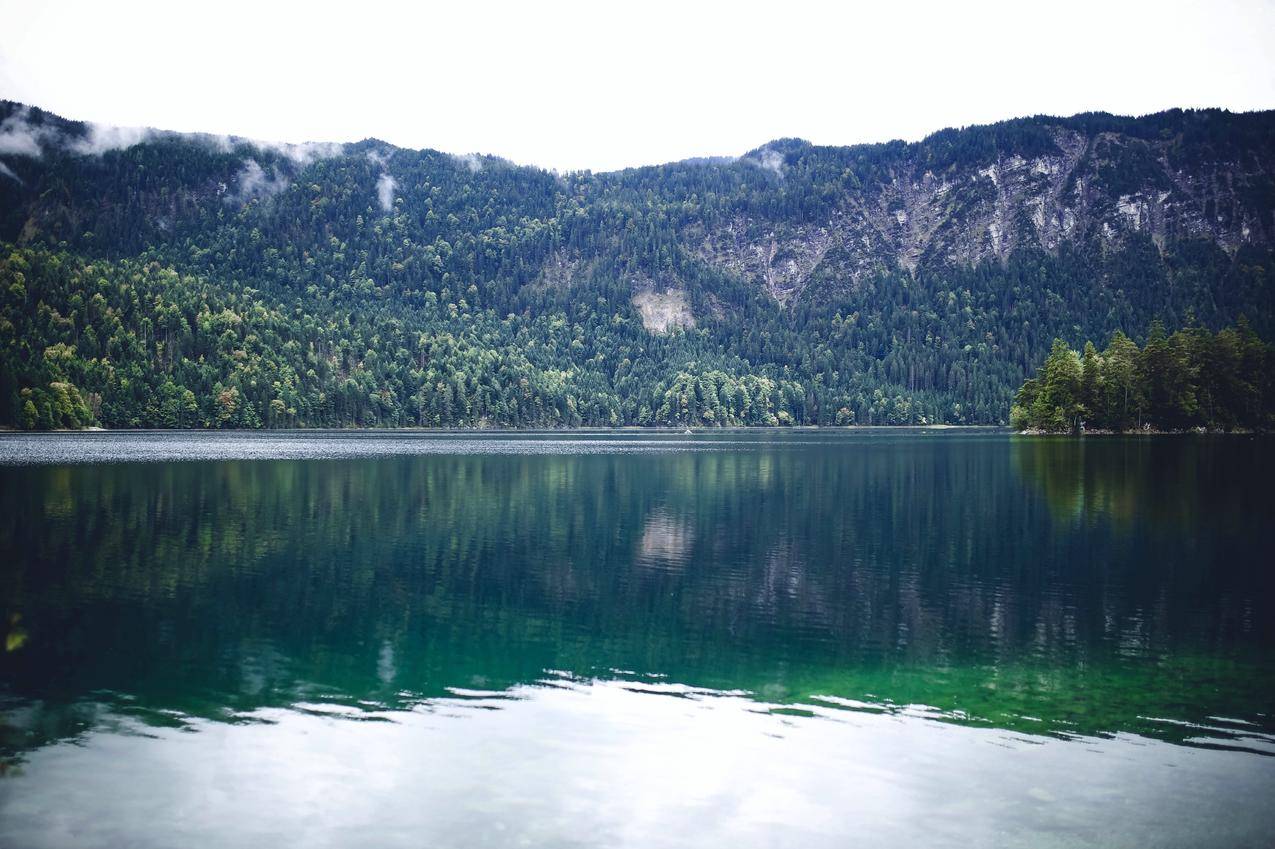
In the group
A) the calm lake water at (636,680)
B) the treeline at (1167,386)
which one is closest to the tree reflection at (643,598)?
the calm lake water at (636,680)

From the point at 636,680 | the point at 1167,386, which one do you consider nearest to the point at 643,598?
the point at 636,680

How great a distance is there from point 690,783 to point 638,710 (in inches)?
157

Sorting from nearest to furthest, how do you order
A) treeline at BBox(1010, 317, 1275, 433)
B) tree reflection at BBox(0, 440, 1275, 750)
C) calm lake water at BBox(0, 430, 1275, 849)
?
1. calm lake water at BBox(0, 430, 1275, 849)
2. tree reflection at BBox(0, 440, 1275, 750)
3. treeline at BBox(1010, 317, 1275, 433)

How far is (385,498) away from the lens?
202ft

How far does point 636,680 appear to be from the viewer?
22.2m

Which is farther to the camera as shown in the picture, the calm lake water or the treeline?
the treeline

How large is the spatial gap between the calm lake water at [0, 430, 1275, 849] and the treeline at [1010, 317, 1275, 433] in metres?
110

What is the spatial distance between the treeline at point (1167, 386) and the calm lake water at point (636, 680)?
109915 millimetres

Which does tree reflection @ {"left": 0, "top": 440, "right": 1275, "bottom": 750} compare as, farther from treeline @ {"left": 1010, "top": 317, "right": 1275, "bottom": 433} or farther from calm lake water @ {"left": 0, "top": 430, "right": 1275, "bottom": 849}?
treeline @ {"left": 1010, "top": 317, "right": 1275, "bottom": 433}

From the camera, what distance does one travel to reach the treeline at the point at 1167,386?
151 meters

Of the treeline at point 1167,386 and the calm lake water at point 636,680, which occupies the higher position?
the treeline at point 1167,386

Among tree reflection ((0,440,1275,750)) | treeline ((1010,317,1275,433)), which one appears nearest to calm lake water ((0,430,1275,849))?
tree reflection ((0,440,1275,750))

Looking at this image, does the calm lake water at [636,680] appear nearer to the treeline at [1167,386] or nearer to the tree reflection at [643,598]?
the tree reflection at [643,598]

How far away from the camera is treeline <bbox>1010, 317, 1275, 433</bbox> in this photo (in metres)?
151
